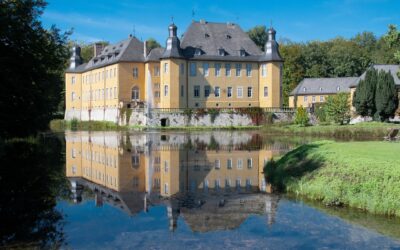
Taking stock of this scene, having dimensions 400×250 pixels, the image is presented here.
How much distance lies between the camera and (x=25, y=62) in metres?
21.7

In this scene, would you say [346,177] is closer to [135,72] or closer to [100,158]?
[100,158]

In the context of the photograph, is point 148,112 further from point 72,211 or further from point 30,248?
point 30,248

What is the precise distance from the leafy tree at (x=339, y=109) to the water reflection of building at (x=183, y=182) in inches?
864

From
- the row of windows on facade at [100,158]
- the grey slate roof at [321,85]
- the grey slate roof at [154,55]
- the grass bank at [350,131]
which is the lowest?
the row of windows on facade at [100,158]

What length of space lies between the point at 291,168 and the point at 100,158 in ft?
37.7

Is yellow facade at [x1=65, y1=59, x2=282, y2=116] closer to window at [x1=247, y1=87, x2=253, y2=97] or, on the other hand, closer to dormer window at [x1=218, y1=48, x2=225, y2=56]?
window at [x1=247, y1=87, x2=253, y2=97]

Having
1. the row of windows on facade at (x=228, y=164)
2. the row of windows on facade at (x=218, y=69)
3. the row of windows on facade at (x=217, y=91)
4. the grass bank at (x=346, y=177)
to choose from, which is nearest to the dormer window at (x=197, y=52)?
the row of windows on facade at (x=218, y=69)

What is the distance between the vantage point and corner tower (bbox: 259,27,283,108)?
197 feet

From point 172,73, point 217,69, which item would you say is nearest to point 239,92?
point 217,69

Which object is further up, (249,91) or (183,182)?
(249,91)

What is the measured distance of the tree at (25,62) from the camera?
67.4 ft

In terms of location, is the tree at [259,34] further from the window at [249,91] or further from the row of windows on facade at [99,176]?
the row of windows on facade at [99,176]

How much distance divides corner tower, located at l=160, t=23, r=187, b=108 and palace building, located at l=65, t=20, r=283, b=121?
9cm

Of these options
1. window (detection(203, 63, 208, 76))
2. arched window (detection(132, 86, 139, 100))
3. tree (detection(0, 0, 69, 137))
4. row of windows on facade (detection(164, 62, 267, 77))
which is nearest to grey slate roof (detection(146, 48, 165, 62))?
arched window (detection(132, 86, 139, 100))
